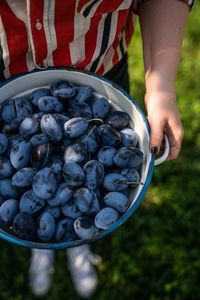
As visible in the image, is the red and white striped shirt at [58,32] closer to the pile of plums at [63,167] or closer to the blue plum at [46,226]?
the pile of plums at [63,167]

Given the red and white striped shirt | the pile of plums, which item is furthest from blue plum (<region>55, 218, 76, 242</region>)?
the red and white striped shirt

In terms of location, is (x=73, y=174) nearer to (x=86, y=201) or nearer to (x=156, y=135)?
(x=86, y=201)

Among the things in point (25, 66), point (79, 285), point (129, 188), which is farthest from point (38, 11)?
point (79, 285)

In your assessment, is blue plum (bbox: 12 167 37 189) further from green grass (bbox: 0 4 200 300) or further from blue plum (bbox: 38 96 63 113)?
green grass (bbox: 0 4 200 300)

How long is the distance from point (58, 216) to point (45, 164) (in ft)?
0.36

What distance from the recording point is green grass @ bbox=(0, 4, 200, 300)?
1432 millimetres

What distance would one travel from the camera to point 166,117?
888 mm

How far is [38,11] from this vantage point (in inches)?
29.9

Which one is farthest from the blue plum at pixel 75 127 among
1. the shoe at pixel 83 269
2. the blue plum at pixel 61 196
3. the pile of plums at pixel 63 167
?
the shoe at pixel 83 269

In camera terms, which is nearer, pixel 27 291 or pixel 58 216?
pixel 58 216

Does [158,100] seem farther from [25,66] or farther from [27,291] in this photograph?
[27,291]

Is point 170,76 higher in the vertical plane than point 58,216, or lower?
higher

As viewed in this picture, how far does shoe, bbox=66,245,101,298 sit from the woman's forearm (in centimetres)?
76

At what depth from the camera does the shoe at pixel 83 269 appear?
1.44 m
